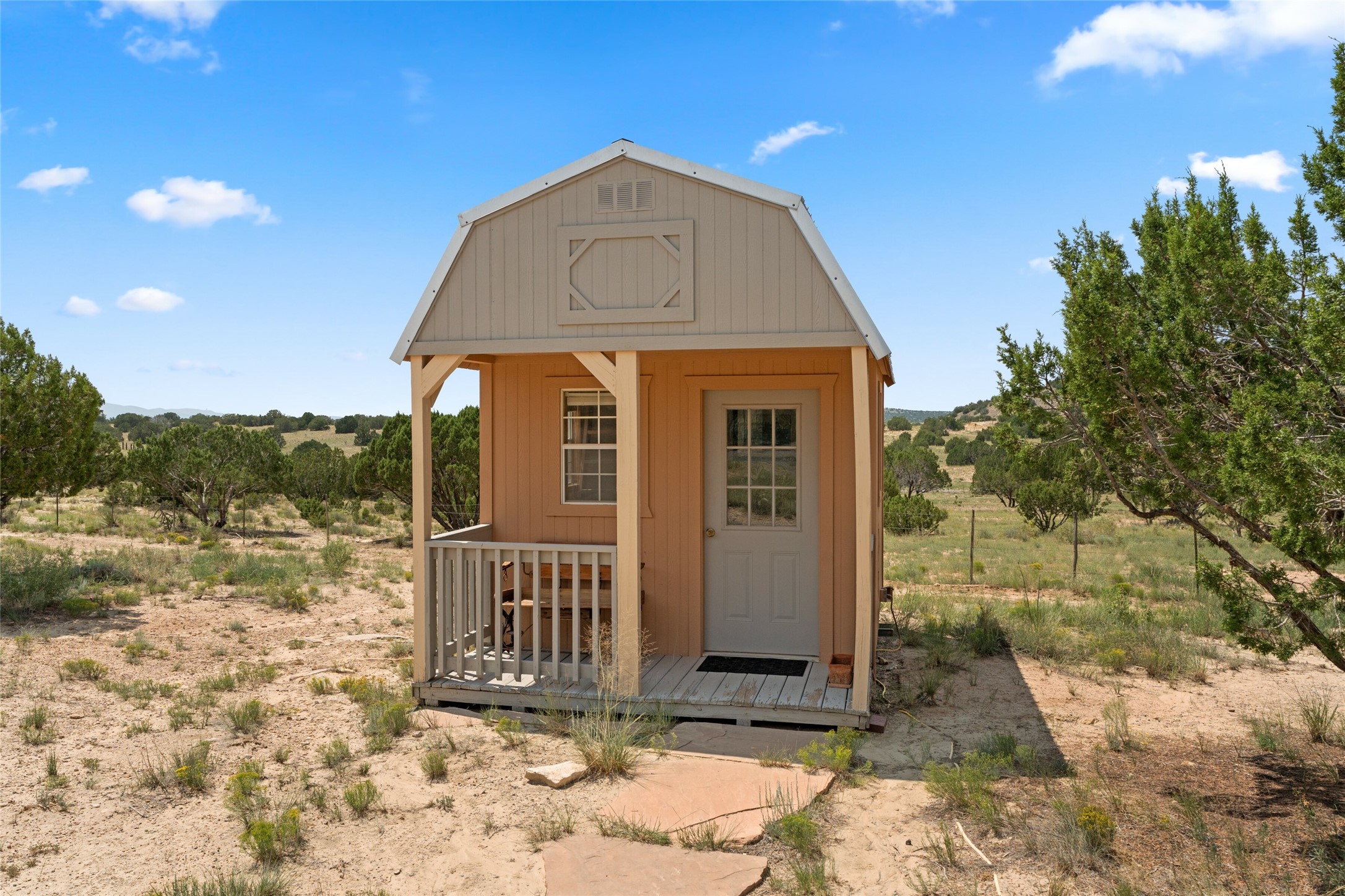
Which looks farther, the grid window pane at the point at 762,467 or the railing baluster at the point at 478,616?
the grid window pane at the point at 762,467

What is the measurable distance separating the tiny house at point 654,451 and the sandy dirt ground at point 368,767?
0.85 meters

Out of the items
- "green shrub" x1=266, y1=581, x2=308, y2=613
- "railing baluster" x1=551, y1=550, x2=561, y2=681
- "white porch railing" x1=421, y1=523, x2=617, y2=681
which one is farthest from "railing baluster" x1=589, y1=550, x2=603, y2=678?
"green shrub" x1=266, y1=581, x2=308, y2=613

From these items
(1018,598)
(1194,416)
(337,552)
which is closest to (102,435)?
(337,552)

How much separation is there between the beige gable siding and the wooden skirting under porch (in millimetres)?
2449

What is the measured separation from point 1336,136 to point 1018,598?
8657 millimetres

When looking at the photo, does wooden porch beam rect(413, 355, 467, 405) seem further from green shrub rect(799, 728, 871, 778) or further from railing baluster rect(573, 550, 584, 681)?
green shrub rect(799, 728, 871, 778)

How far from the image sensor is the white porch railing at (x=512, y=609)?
6559mm

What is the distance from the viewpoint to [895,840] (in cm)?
444

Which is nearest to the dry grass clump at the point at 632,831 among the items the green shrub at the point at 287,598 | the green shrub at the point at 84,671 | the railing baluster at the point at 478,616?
the railing baluster at the point at 478,616

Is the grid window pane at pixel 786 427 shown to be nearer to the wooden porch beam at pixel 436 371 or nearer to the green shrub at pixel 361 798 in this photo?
the wooden porch beam at pixel 436 371

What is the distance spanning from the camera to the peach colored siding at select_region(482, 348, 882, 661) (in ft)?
23.8

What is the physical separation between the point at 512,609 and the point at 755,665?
6.87 ft

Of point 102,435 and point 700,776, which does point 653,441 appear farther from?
point 102,435

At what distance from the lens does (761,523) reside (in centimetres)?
751
